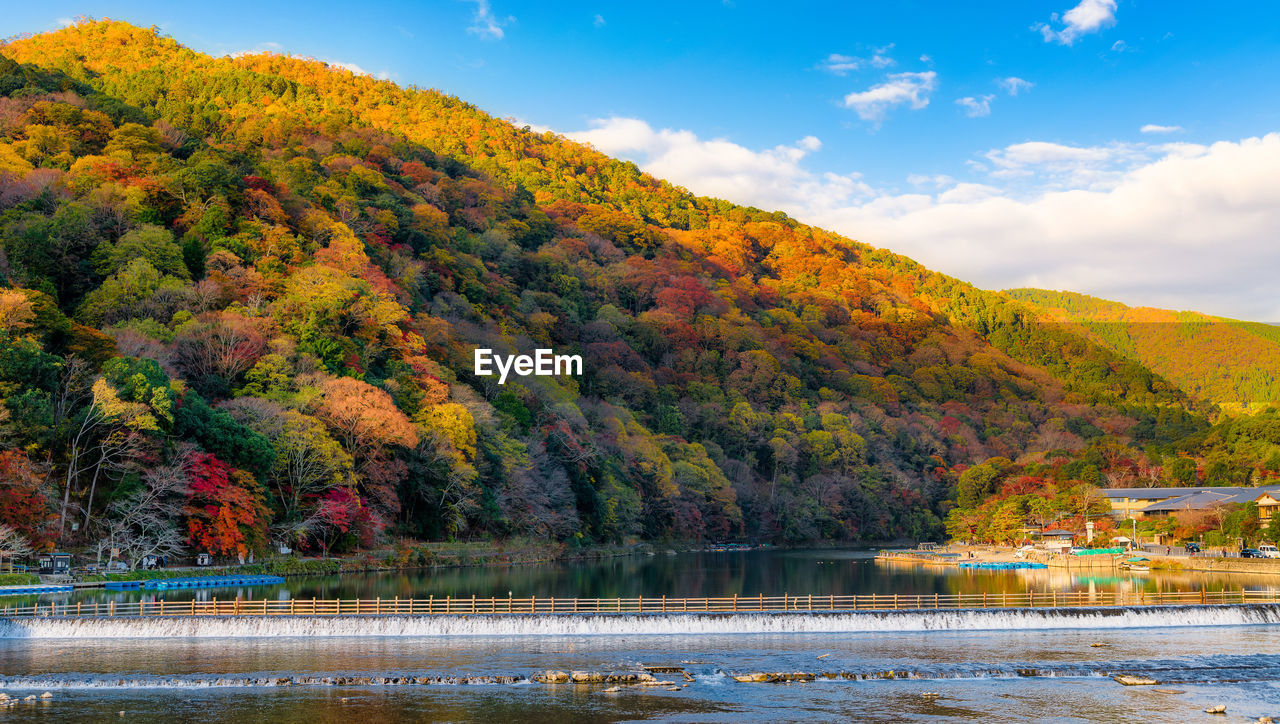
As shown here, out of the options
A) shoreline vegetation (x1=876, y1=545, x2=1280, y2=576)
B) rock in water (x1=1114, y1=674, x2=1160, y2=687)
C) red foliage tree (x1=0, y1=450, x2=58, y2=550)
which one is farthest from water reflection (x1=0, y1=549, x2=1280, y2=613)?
rock in water (x1=1114, y1=674, x2=1160, y2=687)

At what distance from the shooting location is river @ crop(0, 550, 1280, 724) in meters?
23.7

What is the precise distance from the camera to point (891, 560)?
283ft

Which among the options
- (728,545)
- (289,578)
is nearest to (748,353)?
(728,545)

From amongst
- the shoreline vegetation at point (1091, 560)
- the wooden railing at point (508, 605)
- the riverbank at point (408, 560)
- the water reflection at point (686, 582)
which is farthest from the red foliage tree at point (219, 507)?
the shoreline vegetation at point (1091, 560)

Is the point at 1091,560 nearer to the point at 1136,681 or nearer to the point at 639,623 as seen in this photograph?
the point at 639,623

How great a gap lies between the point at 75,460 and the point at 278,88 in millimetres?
134979

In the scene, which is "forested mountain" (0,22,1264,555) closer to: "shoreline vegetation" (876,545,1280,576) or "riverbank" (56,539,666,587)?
"riverbank" (56,539,666,587)

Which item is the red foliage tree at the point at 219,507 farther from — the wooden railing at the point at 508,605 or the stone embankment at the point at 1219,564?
the stone embankment at the point at 1219,564

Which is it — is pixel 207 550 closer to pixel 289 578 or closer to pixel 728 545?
pixel 289 578

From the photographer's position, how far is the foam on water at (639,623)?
112ft

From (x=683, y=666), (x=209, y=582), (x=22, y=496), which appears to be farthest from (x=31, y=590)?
(x=683, y=666)

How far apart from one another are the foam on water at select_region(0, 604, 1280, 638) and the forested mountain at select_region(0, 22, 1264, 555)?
13723 millimetres

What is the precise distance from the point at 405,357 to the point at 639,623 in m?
45.1

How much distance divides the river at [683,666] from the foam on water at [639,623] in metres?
0.08
